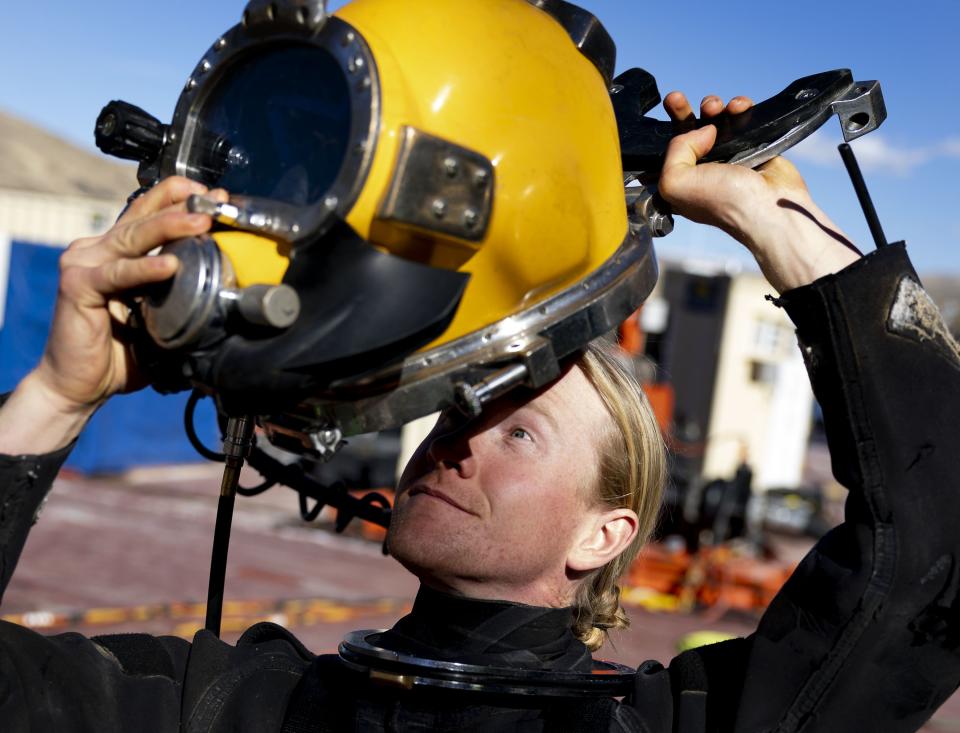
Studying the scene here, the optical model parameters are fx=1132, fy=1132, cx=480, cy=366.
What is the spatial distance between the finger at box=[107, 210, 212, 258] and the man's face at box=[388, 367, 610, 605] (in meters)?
0.60

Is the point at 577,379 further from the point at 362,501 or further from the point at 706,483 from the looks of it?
the point at 706,483

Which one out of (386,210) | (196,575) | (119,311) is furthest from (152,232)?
(196,575)

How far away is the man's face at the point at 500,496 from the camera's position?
1.86 meters

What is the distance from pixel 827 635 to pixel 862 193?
692 millimetres

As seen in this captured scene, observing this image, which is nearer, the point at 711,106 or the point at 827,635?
the point at 827,635

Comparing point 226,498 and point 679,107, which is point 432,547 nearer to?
point 226,498

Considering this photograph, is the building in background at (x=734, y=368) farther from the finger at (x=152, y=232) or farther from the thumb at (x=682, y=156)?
the finger at (x=152, y=232)

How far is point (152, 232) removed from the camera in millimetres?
1471

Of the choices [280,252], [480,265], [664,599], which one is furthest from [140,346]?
[664,599]

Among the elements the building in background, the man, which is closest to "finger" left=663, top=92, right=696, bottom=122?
the man

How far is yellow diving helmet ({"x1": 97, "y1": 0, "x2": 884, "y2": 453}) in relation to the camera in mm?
1399

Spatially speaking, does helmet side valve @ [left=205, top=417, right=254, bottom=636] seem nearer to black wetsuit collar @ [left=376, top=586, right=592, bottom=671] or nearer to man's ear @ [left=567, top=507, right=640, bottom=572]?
black wetsuit collar @ [left=376, top=586, right=592, bottom=671]

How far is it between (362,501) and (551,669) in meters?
0.58

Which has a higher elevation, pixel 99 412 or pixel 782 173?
pixel 782 173
